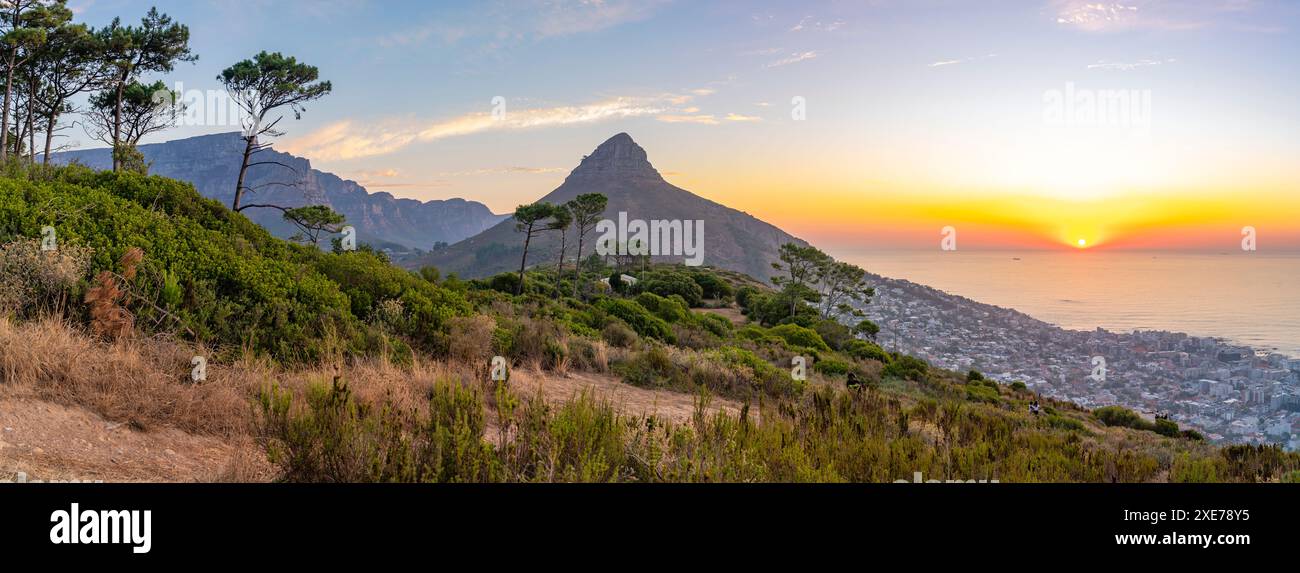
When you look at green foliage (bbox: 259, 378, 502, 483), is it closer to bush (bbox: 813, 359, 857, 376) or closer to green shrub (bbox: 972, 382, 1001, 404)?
bush (bbox: 813, 359, 857, 376)

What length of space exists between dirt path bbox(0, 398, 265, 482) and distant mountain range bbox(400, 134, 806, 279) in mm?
110597

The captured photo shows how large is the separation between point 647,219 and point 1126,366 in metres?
106

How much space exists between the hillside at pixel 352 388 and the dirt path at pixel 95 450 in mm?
25

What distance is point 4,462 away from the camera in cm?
379

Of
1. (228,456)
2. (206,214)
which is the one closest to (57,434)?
(228,456)

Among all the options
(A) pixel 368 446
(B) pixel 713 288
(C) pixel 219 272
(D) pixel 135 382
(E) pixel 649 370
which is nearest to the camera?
(A) pixel 368 446

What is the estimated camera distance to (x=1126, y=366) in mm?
46469

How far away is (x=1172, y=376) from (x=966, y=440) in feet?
149

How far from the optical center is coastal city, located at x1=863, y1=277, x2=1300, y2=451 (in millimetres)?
28000

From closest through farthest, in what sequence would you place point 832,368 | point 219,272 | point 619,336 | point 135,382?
point 135,382, point 219,272, point 619,336, point 832,368

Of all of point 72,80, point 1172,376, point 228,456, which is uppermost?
point 72,80

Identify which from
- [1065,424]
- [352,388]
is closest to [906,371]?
[1065,424]

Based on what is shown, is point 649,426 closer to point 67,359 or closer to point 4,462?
point 4,462

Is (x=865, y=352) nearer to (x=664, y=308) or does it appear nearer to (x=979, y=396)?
(x=979, y=396)
